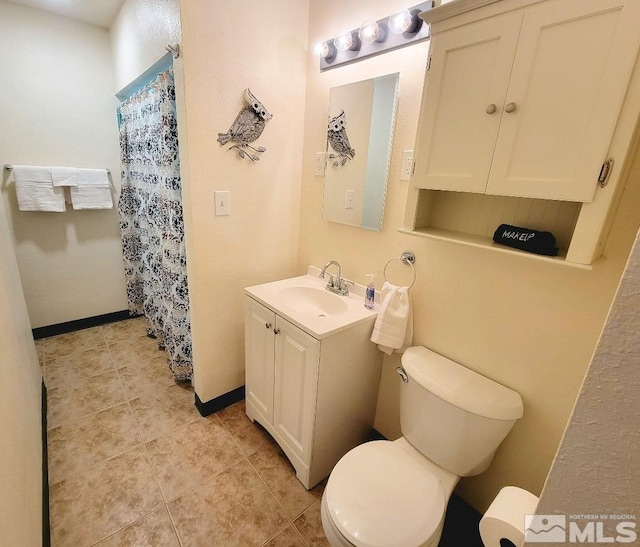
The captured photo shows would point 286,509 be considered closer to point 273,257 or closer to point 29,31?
point 273,257

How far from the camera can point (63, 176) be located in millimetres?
2273

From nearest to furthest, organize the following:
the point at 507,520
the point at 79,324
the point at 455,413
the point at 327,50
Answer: the point at 507,520 → the point at 455,413 → the point at 327,50 → the point at 79,324

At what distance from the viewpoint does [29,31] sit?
2064mm

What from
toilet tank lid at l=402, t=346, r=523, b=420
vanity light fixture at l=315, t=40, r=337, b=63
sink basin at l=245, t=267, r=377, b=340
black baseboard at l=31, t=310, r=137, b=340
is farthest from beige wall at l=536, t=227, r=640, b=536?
black baseboard at l=31, t=310, r=137, b=340

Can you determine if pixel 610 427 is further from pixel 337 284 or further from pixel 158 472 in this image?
pixel 158 472

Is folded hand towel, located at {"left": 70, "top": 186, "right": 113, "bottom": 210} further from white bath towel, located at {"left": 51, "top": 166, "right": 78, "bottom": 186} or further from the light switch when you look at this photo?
the light switch

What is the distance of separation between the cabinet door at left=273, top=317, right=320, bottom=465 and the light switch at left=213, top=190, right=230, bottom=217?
0.67m

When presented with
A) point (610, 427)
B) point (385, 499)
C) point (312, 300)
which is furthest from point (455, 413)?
point (312, 300)

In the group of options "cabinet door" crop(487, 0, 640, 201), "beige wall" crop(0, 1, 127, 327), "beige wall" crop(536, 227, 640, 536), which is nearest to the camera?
"beige wall" crop(536, 227, 640, 536)

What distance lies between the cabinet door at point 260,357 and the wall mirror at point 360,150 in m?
0.66

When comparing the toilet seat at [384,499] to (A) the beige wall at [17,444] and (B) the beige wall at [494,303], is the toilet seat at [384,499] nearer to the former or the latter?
(B) the beige wall at [494,303]

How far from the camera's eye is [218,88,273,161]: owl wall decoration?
1.53m

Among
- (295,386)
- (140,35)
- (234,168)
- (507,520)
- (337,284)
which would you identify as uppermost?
(140,35)

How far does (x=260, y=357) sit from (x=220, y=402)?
55 cm
